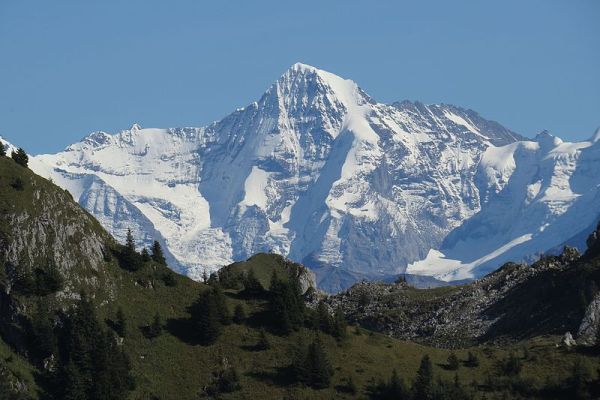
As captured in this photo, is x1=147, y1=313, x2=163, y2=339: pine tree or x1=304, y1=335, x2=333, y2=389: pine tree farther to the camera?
x1=147, y1=313, x2=163, y2=339: pine tree

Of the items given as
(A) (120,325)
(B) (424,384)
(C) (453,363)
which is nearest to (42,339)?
(A) (120,325)

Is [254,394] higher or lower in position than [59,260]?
lower

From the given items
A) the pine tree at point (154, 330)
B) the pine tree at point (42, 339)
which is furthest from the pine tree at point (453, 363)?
the pine tree at point (42, 339)

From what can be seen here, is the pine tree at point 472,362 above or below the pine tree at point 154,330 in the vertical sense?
below

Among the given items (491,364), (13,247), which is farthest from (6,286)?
(491,364)

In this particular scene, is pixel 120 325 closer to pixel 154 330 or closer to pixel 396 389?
pixel 154 330

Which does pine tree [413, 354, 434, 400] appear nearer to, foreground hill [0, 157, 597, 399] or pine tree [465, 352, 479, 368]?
foreground hill [0, 157, 597, 399]

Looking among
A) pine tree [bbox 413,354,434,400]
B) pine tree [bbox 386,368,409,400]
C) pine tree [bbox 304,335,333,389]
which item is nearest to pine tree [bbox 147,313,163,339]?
pine tree [bbox 304,335,333,389]

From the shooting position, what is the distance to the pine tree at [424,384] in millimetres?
181000

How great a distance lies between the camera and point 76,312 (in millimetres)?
191250

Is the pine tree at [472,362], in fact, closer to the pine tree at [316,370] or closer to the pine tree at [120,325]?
the pine tree at [316,370]

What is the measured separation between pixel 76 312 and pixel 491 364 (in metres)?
61.3

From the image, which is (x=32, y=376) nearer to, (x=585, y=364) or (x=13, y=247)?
(x=13, y=247)

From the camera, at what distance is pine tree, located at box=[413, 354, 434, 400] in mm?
181000
